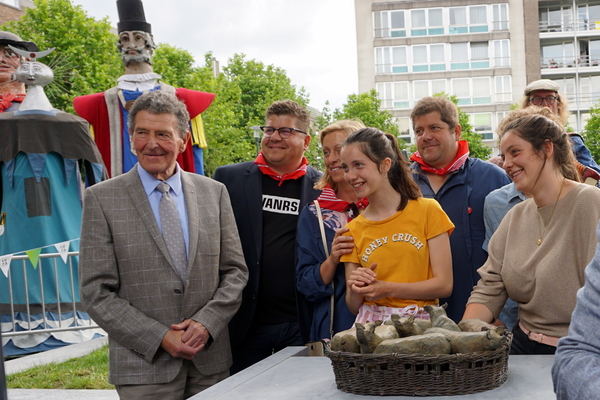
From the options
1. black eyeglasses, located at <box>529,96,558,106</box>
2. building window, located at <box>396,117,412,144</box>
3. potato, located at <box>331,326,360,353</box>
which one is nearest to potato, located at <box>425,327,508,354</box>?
potato, located at <box>331,326,360,353</box>

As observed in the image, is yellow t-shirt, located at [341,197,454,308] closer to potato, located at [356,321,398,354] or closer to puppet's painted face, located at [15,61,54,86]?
potato, located at [356,321,398,354]

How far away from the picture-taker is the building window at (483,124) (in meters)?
45.7

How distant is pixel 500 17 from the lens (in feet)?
150

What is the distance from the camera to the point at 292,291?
378 cm

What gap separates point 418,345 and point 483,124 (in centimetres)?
4609

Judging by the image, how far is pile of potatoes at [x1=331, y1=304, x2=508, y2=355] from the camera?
198 cm

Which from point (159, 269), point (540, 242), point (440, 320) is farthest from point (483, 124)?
point (440, 320)

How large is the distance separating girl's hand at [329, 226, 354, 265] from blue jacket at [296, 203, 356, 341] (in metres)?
0.23

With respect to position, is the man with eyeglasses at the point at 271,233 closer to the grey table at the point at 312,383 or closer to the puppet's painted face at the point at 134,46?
the grey table at the point at 312,383

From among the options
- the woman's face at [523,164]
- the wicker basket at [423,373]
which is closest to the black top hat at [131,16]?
the woman's face at [523,164]

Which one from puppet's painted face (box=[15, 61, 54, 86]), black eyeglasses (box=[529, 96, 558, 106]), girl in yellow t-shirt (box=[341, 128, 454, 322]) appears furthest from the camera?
puppet's painted face (box=[15, 61, 54, 86])

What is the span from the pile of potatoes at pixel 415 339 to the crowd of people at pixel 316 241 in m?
0.66

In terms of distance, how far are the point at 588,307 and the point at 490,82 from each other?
4685cm

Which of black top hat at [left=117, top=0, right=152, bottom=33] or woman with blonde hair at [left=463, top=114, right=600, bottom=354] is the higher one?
black top hat at [left=117, top=0, right=152, bottom=33]
